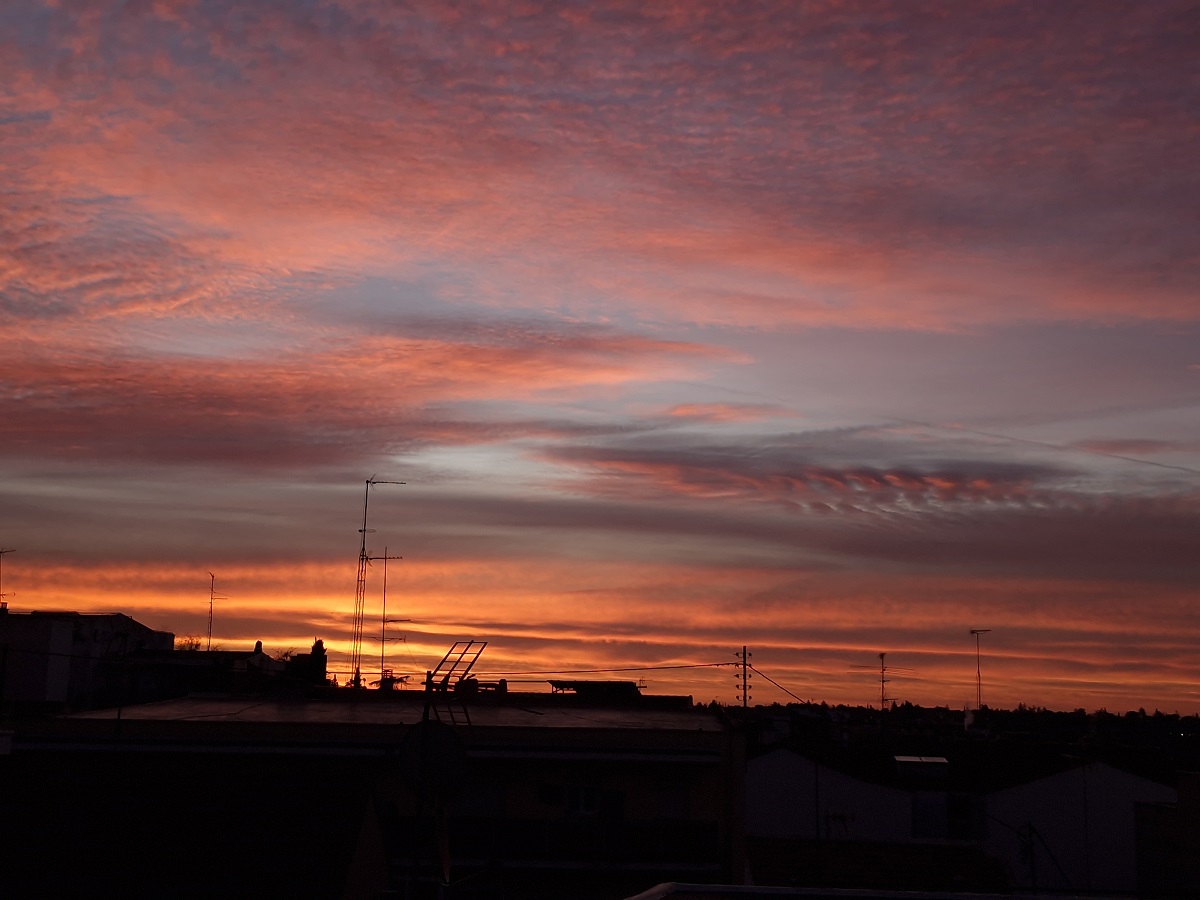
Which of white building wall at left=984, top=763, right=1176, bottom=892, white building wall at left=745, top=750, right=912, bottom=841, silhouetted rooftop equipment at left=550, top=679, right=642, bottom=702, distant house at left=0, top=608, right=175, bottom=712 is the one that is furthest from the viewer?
distant house at left=0, top=608, right=175, bottom=712

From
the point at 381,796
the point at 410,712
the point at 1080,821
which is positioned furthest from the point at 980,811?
the point at 381,796

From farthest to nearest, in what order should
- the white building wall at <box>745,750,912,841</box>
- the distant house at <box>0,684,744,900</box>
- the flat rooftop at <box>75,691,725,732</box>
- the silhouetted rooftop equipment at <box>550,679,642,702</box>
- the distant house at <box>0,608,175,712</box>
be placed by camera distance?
1. the distant house at <box>0,608,175,712</box>
2. the white building wall at <box>745,750,912,841</box>
3. the silhouetted rooftop equipment at <box>550,679,642,702</box>
4. the flat rooftop at <box>75,691,725,732</box>
5. the distant house at <box>0,684,744,900</box>

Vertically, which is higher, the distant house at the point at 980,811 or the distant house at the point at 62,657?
the distant house at the point at 62,657

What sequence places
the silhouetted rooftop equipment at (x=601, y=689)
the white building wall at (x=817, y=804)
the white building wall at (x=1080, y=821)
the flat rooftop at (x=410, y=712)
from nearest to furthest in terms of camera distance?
the flat rooftop at (x=410, y=712) < the silhouetted rooftop equipment at (x=601, y=689) < the white building wall at (x=1080, y=821) < the white building wall at (x=817, y=804)

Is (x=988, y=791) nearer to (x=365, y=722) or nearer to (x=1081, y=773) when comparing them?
(x=1081, y=773)

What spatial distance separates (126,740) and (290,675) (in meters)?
22.0

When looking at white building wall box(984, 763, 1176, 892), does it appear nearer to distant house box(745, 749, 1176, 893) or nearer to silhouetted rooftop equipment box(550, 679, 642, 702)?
distant house box(745, 749, 1176, 893)

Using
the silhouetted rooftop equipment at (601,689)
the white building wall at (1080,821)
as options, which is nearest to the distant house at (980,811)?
the white building wall at (1080,821)

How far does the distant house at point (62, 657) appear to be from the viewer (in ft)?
210

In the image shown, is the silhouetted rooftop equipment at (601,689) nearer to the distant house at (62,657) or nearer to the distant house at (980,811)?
the distant house at (980,811)

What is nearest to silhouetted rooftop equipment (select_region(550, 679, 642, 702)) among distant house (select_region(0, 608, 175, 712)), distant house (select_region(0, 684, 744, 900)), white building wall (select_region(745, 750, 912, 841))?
distant house (select_region(0, 684, 744, 900))

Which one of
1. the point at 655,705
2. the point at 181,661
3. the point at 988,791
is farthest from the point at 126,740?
the point at 988,791

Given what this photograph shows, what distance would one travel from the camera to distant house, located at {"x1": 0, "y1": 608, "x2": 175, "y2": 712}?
63906 mm

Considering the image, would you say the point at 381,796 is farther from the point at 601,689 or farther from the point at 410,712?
the point at 601,689
